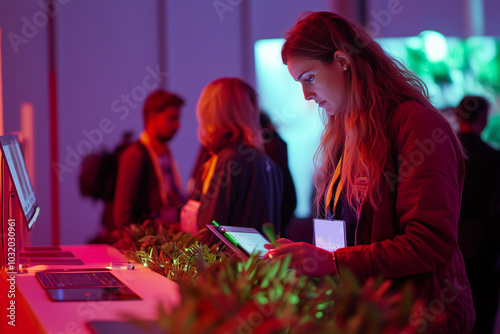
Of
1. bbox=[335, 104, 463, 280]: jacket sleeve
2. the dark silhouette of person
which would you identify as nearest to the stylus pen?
bbox=[335, 104, 463, 280]: jacket sleeve

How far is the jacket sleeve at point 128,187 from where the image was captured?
3688 millimetres

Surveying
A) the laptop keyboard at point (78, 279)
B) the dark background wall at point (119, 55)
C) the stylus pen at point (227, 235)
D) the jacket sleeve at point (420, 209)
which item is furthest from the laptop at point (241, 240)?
the dark background wall at point (119, 55)

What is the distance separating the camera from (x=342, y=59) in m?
1.92

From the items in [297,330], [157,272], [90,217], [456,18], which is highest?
[456,18]

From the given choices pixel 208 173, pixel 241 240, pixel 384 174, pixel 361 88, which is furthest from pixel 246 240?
pixel 208 173

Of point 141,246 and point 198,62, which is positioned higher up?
point 198,62

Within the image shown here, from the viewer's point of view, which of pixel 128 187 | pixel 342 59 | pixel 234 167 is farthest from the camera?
pixel 128 187

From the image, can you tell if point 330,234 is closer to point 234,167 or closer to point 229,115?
point 234,167

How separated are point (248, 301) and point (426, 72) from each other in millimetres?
5200

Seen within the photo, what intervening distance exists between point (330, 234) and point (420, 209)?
393 millimetres

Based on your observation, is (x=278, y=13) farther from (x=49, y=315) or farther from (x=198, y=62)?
(x=49, y=315)

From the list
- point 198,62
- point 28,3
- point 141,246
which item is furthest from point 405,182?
point 28,3

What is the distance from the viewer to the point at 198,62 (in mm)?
6613

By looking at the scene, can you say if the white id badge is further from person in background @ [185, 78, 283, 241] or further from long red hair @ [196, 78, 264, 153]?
long red hair @ [196, 78, 264, 153]
